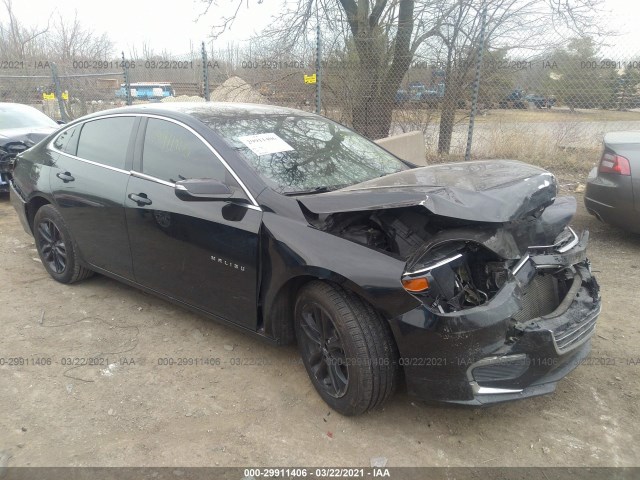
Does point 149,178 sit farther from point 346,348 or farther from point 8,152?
point 8,152

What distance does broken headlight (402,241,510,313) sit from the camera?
7.60 feet

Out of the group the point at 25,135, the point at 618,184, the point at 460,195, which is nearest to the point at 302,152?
the point at 460,195

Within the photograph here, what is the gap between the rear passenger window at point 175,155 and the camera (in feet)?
10.3

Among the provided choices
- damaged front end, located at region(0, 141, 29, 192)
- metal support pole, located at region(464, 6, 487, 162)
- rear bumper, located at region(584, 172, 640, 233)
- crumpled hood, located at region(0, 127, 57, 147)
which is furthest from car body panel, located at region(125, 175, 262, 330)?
metal support pole, located at region(464, 6, 487, 162)

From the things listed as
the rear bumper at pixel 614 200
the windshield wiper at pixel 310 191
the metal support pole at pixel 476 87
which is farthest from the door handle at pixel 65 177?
the metal support pole at pixel 476 87

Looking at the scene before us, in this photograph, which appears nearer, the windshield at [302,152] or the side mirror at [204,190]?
the side mirror at [204,190]

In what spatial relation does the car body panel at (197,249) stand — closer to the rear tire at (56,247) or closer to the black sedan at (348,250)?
the black sedan at (348,250)

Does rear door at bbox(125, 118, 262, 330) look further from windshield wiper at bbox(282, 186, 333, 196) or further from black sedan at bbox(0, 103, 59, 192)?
black sedan at bbox(0, 103, 59, 192)

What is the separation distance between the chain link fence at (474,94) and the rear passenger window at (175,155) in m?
5.60

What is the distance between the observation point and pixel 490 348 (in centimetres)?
231

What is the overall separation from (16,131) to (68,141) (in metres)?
3.99

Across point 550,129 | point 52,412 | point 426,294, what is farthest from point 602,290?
point 550,129

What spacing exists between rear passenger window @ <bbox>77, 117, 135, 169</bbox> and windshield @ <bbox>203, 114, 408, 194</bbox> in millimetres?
819

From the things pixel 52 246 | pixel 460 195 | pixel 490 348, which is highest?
pixel 460 195
